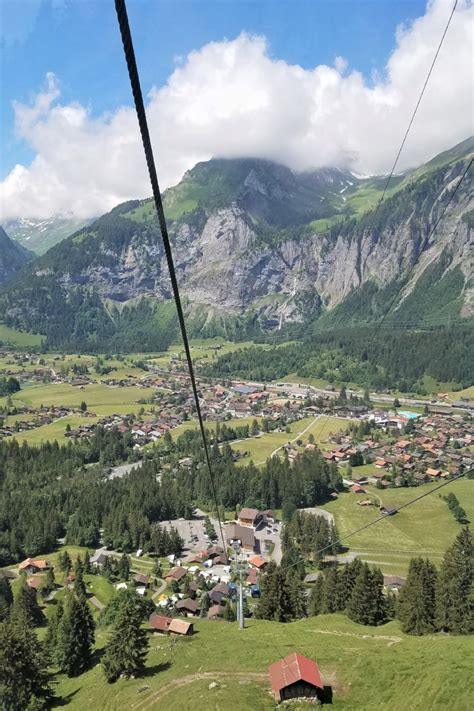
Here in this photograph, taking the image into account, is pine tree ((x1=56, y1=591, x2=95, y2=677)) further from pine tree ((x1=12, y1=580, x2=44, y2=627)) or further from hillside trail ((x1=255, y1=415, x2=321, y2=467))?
hillside trail ((x1=255, y1=415, x2=321, y2=467))

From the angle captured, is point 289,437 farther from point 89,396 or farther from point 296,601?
point 89,396

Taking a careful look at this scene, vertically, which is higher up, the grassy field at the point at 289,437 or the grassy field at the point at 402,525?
the grassy field at the point at 289,437

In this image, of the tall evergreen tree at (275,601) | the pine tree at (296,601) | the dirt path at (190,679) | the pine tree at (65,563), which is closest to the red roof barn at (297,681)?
the dirt path at (190,679)

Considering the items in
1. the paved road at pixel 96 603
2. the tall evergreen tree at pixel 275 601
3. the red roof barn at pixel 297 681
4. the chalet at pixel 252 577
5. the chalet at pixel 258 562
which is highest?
the red roof barn at pixel 297 681

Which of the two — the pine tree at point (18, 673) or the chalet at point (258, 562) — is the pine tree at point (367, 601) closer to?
the chalet at point (258, 562)

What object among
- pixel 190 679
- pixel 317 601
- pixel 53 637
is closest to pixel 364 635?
pixel 317 601

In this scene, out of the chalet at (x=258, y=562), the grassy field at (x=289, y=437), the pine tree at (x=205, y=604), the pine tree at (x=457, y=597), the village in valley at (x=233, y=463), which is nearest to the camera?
the pine tree at (x=457, y=597)
